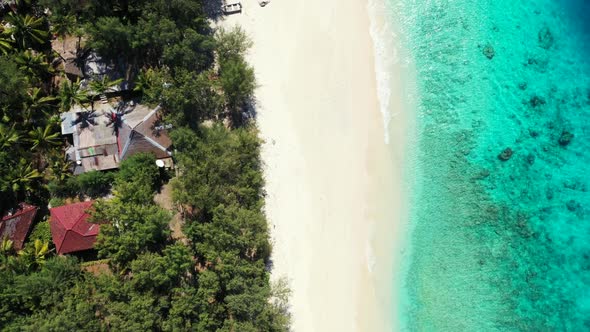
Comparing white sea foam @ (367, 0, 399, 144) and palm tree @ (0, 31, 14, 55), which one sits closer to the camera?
palm tree @ (0, 31, 14, 55)

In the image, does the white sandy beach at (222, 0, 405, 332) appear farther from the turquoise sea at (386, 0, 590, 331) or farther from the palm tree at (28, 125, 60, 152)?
the palm tree at (28, 125, 60, 152)

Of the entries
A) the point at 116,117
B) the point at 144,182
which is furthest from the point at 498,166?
the point at 116,117

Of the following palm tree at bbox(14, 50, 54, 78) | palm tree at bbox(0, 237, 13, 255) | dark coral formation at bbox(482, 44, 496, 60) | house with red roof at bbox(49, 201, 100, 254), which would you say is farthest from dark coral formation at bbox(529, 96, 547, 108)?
palm tree at bbox(0, 237, 13, 255)

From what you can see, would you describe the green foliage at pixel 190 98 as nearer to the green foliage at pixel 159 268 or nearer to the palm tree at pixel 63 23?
the palm tree at pixel 63 23

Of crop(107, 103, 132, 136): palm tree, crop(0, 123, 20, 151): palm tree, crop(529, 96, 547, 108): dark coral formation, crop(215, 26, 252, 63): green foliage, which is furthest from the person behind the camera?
crop(529, 96, 547, 108): dark coral formation

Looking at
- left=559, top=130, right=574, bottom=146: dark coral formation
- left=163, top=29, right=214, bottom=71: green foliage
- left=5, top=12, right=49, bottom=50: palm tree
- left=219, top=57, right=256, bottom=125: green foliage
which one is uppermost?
left=5, top=12, right=49, bottom=50: palm tree

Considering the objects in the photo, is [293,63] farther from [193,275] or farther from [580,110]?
[580,110]

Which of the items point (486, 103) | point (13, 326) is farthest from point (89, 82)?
point (486, 103)
